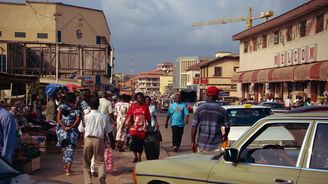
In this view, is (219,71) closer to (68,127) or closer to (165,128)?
(165,128)

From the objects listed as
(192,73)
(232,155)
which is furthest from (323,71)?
(192,73)

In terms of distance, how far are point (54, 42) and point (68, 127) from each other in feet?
142

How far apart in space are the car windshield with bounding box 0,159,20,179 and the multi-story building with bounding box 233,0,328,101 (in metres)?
26.0

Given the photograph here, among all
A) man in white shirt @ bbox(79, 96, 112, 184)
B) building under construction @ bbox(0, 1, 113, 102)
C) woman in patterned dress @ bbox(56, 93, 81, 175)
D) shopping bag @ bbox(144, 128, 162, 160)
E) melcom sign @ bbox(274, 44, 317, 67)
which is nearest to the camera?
man in white shirt @ bbox(79, 96, 112, 184)

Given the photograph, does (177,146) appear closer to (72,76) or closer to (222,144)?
(222,144)

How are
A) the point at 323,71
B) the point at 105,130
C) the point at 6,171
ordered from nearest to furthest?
the point at 6,171
the point at 105,130
the point at 323,71

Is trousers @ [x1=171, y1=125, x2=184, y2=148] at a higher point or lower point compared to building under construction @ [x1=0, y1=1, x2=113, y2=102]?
lower

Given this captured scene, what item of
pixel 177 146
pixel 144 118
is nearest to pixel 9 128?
pixel 144 118

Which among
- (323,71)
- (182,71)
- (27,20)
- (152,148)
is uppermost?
(27,20)

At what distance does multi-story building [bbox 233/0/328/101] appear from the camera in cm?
3112

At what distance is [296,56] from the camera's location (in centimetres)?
3541

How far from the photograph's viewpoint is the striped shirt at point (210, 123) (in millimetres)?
8039

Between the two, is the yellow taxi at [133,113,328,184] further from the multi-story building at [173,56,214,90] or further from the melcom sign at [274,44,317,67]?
the multi-story building at [173,56,214,90]

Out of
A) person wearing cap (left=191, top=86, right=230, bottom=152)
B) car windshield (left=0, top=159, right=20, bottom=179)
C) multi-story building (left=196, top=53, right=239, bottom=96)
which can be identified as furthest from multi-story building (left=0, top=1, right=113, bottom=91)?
car windshield (left=0, top=159, right=20, bottom=179)
